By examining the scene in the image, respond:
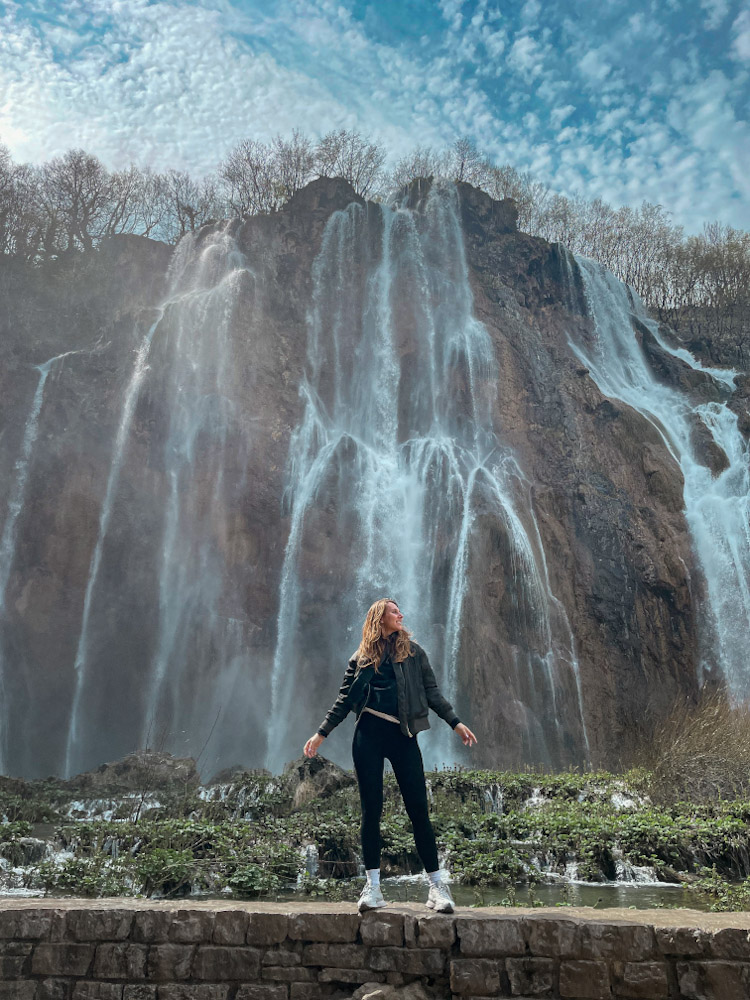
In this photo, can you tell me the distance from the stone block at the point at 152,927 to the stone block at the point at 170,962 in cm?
6

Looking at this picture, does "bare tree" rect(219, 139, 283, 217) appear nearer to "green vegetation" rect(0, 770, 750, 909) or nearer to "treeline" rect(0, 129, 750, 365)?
"treeline" rect(0, 129, 750, 365)

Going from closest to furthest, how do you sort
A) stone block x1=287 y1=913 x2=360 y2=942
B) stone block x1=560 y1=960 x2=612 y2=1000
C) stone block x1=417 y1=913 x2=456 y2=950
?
1. stone block x1=560 y1=960 x2=612 y2=1000
2. stone block x1=417 y1=913 x2=456 y2=950
3. stone block x1=287 y1=913 x2=360 y2=942

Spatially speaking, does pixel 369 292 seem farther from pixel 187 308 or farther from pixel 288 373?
pixel 187 308

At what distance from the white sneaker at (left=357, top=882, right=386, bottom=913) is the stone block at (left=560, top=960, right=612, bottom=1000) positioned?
103cm

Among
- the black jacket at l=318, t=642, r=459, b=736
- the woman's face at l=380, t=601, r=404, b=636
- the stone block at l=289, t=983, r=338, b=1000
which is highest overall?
the woman's face at l=380, t=601, r=404, b=636

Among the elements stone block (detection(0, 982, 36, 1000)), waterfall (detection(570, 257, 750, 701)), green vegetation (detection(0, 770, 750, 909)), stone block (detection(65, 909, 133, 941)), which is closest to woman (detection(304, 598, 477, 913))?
stone block (detection(65, 909, 133, 941))

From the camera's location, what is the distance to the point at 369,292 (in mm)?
29219

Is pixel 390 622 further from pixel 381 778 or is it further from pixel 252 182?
pixel 252 182

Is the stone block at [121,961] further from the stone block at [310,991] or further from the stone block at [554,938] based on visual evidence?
the stone block at [554,938]

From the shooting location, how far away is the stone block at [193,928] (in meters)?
4.29

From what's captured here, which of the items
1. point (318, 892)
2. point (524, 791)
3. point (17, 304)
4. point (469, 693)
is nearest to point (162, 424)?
point (17, 304)

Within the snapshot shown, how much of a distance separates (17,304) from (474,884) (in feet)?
90.4

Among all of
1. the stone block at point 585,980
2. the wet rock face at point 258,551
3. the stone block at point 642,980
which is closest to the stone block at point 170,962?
the stone block at point 585,980

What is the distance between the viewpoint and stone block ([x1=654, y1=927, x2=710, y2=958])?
3.84 metres
